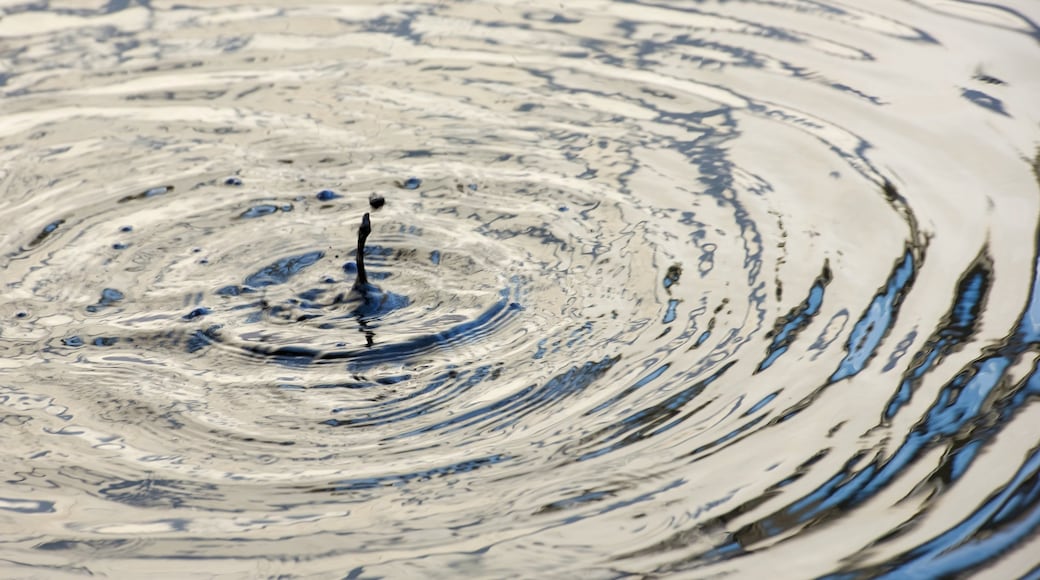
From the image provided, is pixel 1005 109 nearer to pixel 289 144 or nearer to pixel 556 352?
pixel 556 352

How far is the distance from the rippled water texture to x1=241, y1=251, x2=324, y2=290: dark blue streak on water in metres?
0.01

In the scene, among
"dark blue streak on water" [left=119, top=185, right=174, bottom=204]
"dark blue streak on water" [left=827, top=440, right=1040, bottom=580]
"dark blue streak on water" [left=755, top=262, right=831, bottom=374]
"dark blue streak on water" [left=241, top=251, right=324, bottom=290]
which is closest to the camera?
"dark blue streak on water" [left=827, top=440, right=1040, bottom=580]

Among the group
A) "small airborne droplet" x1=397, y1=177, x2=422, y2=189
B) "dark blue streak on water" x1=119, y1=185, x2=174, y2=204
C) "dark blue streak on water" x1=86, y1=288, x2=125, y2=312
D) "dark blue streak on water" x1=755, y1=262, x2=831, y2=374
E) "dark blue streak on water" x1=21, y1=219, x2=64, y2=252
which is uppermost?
"dark blue streak on water" x1=755, y1=262, x2=831, y2=374

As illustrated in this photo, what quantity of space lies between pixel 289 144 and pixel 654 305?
1520 mm

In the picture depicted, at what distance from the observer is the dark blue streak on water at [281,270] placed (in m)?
3.12

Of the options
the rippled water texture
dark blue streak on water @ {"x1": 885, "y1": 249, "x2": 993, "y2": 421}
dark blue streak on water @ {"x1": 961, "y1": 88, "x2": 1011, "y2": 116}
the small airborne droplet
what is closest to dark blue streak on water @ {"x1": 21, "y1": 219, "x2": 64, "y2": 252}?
the rippled water texture

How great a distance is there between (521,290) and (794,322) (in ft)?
2.22

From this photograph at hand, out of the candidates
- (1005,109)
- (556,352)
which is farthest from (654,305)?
(1005,109)

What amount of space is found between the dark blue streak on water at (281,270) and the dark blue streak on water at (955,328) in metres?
1.55

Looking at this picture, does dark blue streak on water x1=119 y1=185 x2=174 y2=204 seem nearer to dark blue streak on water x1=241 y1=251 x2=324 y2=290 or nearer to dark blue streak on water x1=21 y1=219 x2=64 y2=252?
dark blue streak on water x1=21 y1=219 x2=64 y2=252

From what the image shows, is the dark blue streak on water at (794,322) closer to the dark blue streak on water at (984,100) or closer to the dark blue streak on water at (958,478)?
the dark blue streak on water at (958,478)

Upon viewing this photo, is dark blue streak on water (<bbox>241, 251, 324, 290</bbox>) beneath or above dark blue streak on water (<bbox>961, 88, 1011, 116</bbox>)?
beneath

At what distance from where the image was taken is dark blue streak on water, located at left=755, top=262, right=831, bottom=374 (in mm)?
2689

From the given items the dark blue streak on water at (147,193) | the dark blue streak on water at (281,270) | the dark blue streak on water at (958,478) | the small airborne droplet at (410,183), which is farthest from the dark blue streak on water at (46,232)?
the dark blue streak on water at (958,478)
